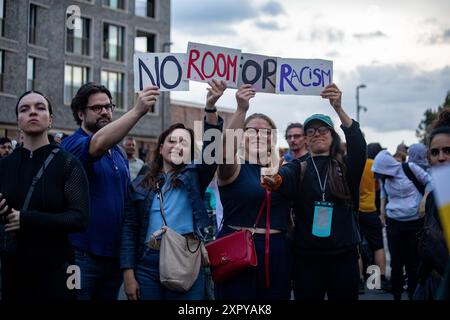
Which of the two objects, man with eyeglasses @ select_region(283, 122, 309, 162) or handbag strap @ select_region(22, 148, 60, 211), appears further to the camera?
man with eyeglasses @ select_region(283, 122, 309, 162)

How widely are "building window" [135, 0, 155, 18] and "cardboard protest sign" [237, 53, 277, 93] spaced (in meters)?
37.4

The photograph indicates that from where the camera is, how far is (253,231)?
5.14 meters

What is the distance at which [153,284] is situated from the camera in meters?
4.78

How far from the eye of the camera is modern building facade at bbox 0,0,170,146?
33.2m

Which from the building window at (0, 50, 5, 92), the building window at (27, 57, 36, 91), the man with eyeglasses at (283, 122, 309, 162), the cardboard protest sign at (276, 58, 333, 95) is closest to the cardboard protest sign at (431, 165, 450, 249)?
the cardboard protest sign at (276, 58, 333, 95)

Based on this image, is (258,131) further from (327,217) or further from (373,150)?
(373,150)

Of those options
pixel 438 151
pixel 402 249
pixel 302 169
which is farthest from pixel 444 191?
pixel 402 249

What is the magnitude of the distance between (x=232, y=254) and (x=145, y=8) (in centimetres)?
3903

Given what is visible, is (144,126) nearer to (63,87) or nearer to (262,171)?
(63,87)

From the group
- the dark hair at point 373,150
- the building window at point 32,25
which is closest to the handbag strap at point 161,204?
the dark hair at point 373,150

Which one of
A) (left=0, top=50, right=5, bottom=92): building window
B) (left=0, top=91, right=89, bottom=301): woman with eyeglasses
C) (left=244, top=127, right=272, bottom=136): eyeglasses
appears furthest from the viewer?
(left=0, top=50, right=5, bottom=92): building window

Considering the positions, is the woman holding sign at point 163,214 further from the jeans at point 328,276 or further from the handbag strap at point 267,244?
the jeans at point 328,276

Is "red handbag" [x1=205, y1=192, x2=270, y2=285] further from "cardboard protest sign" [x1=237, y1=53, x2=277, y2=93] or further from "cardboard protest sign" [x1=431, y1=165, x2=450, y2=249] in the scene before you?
"cardboard protest sign" [x1=431, y1=165, x2=450, y2=249]

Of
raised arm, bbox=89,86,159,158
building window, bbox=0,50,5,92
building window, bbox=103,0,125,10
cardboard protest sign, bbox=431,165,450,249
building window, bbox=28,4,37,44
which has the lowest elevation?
cardboard protest sign, bbox=431,165,450,249
